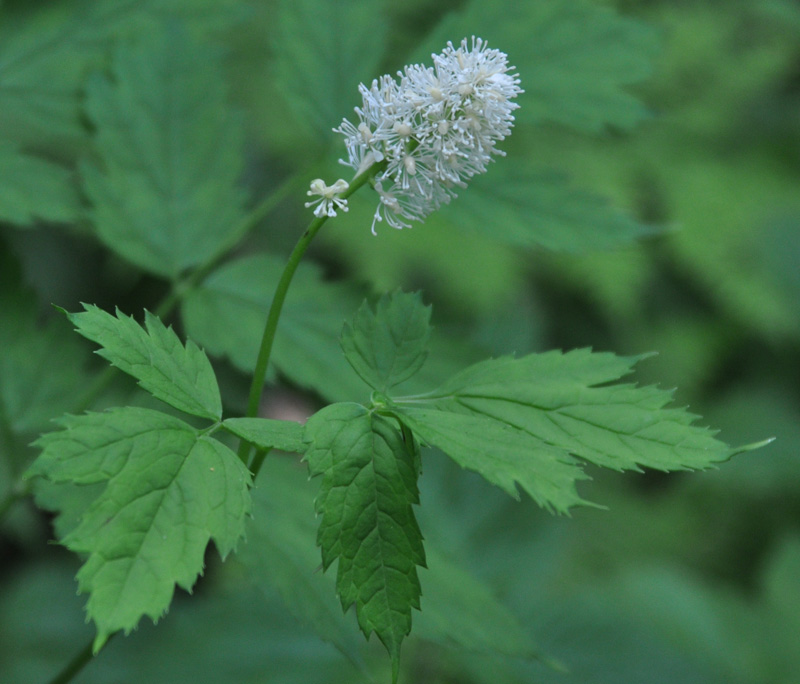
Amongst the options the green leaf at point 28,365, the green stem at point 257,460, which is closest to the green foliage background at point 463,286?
the green leaf at point 28,365

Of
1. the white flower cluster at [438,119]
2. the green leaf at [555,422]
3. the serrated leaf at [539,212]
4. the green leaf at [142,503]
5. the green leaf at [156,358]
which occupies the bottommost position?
the green leaf at [142,503]

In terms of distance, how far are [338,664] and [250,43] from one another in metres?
2.41

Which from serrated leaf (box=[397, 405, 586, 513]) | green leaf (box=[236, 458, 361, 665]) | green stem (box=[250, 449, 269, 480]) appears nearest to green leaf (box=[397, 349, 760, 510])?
serrated leaf (box=[397, 405, 586, 513])

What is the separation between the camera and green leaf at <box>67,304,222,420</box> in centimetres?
65

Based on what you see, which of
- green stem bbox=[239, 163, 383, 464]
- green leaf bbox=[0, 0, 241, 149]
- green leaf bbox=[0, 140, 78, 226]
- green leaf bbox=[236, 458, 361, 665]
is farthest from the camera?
green leaf bbox=[0, 0, 241, 149]

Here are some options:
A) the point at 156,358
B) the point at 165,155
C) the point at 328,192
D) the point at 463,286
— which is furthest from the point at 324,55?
the point at 463,286

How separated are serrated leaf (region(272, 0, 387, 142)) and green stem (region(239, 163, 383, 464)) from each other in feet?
1.70

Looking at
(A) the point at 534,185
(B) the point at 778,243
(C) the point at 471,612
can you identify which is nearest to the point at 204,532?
(C) the point at 471,612

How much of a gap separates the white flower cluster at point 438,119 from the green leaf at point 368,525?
0.21 m

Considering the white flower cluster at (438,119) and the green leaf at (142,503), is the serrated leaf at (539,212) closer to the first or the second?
the white flower cluster at (438,119)

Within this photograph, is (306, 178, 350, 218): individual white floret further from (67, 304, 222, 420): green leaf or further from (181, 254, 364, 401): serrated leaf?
(181, 254, 364, 401): serrated leaf

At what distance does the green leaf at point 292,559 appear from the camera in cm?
96

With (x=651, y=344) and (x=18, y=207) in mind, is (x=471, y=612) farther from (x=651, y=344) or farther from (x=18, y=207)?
(x=651, y=344)

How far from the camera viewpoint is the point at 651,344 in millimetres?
3305
